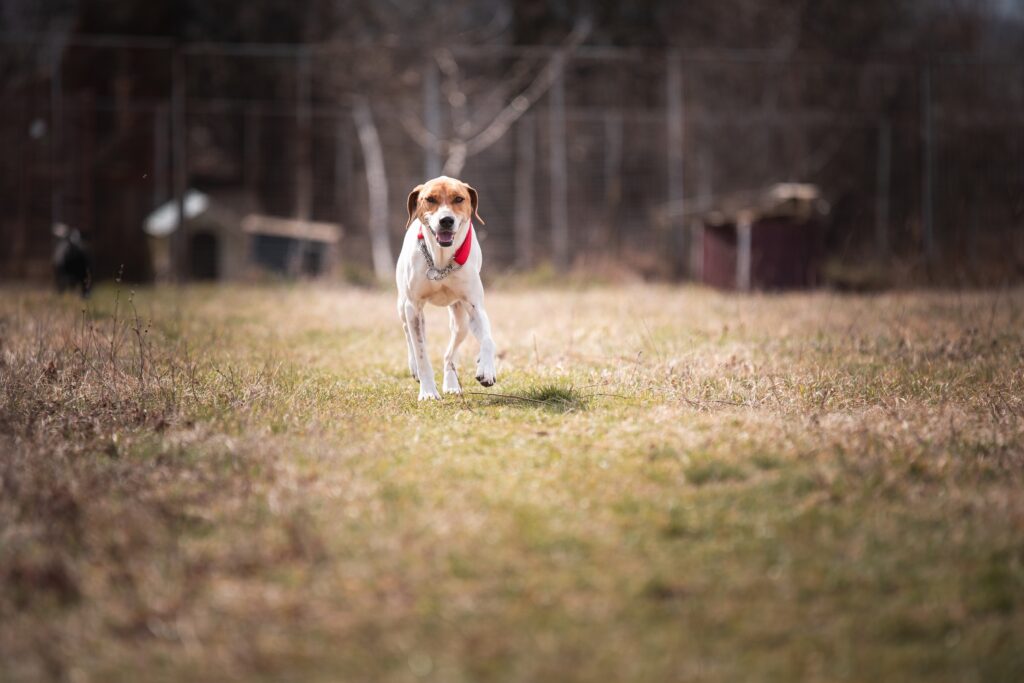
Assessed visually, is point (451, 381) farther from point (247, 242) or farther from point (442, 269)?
point (247, 242)

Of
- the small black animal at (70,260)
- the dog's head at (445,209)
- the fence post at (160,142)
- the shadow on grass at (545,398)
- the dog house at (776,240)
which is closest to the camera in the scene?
the shadow on grass at (545,398)

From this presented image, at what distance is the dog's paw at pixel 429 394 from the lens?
5297mm

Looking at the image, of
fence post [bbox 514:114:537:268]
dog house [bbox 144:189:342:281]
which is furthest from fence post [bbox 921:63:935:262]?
dog house [bbox 144:189:342:281]

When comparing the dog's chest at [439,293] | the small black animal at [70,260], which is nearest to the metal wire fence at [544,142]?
the small black animal at [70,260]

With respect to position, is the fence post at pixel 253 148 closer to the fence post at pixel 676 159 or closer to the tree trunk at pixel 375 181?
the tree trunk at pixel 375 181

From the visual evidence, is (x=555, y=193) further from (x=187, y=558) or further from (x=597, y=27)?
(x=187, y=558)

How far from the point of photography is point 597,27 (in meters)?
20.7

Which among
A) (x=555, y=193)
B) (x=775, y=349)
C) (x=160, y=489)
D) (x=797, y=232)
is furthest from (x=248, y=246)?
(x=160, y=489)

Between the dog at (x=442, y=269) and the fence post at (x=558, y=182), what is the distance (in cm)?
921

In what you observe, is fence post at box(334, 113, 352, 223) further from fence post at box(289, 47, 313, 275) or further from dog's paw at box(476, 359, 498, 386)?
dog's paw at box(476, 359, 498, 386)

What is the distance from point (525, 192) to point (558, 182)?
0.84 metres

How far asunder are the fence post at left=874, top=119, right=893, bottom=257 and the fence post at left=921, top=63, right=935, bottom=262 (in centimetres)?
63

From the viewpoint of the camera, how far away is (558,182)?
1463 centimetres

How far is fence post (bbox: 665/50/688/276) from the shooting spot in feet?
48.3
